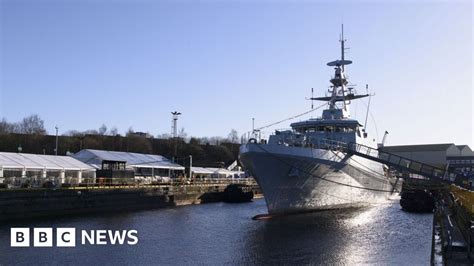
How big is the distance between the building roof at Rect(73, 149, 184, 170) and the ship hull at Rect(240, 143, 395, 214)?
28.6 metres

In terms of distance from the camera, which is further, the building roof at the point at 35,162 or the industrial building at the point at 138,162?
the industrial building at the point at 138,162

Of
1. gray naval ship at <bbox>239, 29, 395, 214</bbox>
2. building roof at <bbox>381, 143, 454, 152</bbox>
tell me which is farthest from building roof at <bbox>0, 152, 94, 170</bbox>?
building roof at <bbox>381, 143, 454, 152</bbox>

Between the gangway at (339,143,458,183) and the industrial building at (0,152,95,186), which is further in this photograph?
the industrial building at (0,152,95,186)

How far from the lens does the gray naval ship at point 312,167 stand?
110 ft

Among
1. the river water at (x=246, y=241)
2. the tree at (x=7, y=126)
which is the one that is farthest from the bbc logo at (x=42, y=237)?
the tree at (x=7, y=126)

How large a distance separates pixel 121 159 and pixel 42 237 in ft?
126

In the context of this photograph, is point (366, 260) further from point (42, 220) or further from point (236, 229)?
point (42, 220)

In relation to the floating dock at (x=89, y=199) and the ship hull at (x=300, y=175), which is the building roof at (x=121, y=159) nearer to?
the floating dock at (x=89, y=199)

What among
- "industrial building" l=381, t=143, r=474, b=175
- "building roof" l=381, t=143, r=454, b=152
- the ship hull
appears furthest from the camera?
"building roof" l=381, t=143, r=454, b=152

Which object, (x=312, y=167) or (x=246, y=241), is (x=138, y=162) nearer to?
(x=312, y=167)

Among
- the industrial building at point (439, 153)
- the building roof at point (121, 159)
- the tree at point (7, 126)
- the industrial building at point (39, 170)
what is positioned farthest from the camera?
the industrial building at point (439, 153)

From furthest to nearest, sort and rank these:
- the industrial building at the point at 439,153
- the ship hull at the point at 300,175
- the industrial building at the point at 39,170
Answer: the industrial building at the point at 439,153 < the industrial building at the point at 39,170 < the ship hull at the point at 300,175

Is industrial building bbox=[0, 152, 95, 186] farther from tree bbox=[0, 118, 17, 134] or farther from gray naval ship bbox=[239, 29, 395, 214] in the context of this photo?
tree bbox=[0, 118, 17, 134]

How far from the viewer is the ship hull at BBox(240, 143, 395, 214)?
33.5 m
